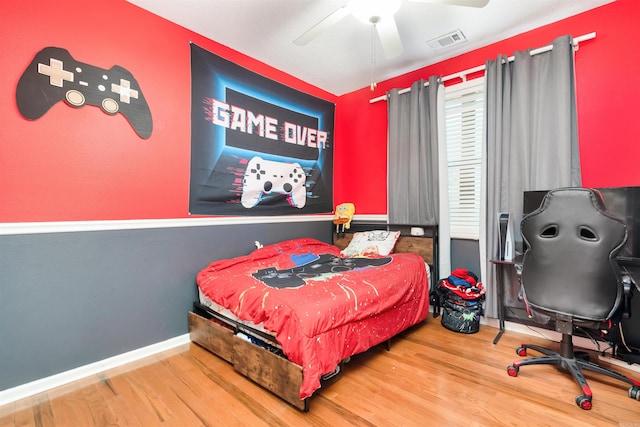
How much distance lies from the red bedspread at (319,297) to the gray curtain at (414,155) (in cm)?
67

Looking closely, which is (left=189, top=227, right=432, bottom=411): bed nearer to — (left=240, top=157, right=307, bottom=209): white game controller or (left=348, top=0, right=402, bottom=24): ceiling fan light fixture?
(left=240, top=157, right=307, bottom=209): white game controller

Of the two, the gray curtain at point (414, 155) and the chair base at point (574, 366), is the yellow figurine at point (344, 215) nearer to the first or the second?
the gray curtain at point (414, 155)

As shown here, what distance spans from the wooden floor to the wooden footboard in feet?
0.24

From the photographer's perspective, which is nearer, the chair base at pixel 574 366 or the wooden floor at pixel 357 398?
the wooden floor at pixel 357 398

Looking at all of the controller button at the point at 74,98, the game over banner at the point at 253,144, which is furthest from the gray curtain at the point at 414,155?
the controller button at the point at 74,98

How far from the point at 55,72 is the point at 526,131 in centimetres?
357

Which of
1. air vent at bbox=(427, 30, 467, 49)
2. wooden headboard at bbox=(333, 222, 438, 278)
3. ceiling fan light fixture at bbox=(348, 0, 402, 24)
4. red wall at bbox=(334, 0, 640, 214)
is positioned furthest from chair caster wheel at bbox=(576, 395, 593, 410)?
air vent at bbox=(427, 30, 467, 49)

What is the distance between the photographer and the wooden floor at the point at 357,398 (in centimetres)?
157

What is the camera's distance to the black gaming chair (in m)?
1.63

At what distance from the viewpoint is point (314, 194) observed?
12.3 feet

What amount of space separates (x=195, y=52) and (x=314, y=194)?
1931 mm

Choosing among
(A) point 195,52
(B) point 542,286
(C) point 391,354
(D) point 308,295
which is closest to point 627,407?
(B) point 542,286

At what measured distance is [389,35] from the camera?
214 centimetres

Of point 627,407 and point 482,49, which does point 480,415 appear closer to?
point 627,407
